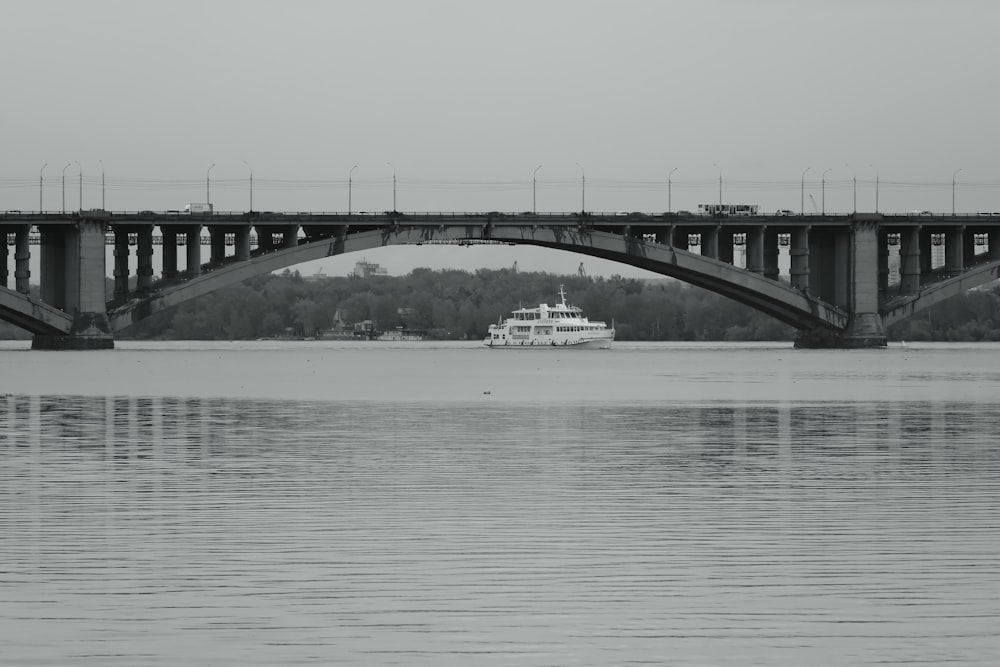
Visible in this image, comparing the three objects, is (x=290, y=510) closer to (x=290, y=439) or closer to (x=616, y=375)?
(x=290, y=439)

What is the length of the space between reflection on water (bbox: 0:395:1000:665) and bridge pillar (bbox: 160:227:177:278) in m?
91.1

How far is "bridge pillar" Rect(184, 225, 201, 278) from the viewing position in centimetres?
12012

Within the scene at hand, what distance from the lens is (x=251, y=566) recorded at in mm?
14820

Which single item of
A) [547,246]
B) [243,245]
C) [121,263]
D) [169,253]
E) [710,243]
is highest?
[710,243]

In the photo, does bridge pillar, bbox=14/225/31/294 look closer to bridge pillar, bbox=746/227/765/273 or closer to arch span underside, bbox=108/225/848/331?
arch span underside, bbox=108/225/848/331

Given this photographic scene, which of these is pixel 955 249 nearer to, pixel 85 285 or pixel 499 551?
pixel 85 285

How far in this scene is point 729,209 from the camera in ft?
438

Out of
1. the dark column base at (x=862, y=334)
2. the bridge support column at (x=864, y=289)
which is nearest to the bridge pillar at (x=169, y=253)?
the dark column base at (x=862, y=334)

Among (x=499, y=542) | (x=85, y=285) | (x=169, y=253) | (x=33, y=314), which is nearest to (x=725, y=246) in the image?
(x=169, y=253)

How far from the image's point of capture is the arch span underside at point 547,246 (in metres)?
118

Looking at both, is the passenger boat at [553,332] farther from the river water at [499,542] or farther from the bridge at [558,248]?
the river water at [499,542]

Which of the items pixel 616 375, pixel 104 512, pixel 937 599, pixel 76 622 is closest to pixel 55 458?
pixel 104 512

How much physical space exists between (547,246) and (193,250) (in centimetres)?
2721

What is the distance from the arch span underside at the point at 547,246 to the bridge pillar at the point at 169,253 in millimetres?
1940
